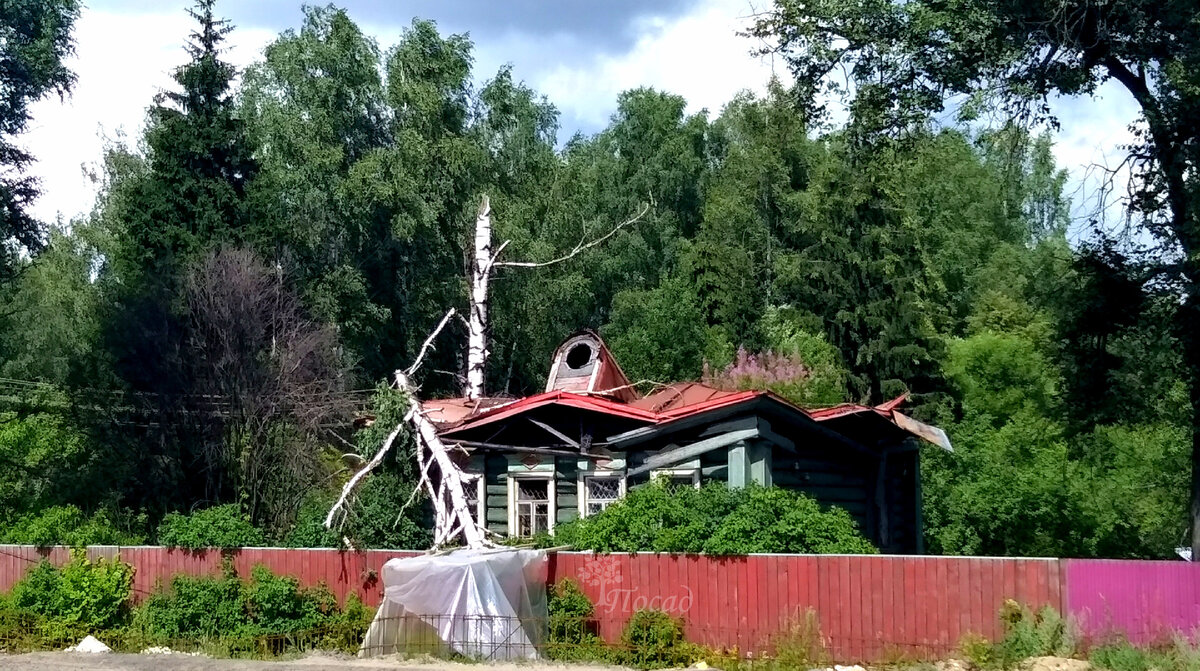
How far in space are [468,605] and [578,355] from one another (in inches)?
390

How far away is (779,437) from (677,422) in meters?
1.79

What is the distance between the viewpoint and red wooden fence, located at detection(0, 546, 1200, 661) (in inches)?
587

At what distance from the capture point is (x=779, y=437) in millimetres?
21625

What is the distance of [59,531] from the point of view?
22.7 meters

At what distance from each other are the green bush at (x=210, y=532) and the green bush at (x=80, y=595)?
0.98 metres

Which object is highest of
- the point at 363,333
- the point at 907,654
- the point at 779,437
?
the point at 363,333

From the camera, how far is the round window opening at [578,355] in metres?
26.6

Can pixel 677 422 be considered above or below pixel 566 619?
above

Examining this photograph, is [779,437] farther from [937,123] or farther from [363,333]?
[363,333]

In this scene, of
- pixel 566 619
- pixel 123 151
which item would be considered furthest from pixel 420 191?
pixel 566 619

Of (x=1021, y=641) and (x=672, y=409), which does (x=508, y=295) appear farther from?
(x=1021, y=641)

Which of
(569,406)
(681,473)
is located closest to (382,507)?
(569,406)

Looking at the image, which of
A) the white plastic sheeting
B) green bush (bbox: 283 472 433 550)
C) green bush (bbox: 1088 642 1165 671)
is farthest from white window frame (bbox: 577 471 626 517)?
green bush (bbox: 1088 642 1165 671)

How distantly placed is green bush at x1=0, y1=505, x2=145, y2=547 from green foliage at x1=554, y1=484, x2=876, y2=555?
9567 millimetres
